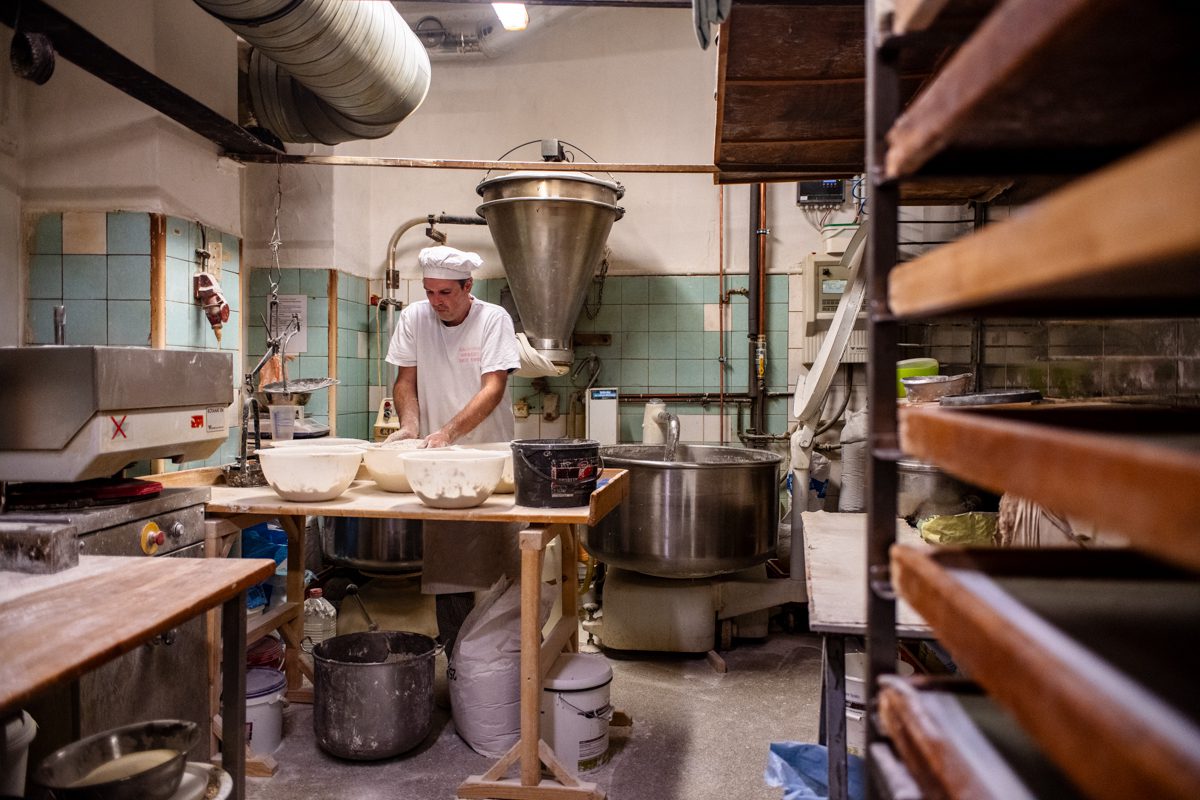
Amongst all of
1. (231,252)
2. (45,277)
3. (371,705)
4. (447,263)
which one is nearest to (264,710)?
A: (371,705)

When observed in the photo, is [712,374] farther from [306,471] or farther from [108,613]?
[108,613]

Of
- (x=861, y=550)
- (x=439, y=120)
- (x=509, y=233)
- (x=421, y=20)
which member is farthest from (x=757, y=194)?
(x=861, y=550)

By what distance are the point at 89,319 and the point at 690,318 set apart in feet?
9.86

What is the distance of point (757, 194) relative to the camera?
4508 millimetres

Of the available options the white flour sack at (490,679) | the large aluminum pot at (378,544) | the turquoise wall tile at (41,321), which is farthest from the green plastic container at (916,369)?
the turquoise wall tile at (41,321)

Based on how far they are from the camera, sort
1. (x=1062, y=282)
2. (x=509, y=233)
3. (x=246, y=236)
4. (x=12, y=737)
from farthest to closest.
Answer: (x=246, y=236), (x=509, y=233), (x=12, y=737), (x=1062, y=282)

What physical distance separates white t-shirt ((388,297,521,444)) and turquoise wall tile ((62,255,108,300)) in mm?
1227

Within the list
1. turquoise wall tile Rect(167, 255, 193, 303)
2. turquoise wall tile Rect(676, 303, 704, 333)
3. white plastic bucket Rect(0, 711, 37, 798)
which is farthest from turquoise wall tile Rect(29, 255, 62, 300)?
turquoise wall tile Rect(676, 303, 704, 333)

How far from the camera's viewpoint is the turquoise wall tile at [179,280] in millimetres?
3375

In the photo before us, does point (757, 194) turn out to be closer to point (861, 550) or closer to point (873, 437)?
point (861, 550)

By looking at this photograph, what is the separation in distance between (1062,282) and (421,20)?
507cm

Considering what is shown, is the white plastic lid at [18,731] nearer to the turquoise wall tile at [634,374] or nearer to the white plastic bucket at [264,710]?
the white plastic bucket at [264,710]

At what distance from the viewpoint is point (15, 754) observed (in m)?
1.49

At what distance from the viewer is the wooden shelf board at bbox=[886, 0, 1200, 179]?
0.59m
